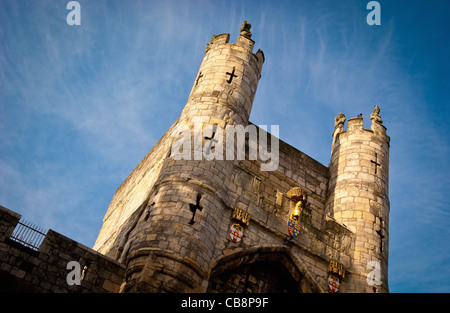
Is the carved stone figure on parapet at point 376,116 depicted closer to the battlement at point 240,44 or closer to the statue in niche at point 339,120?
the statue in niche at point 339,120

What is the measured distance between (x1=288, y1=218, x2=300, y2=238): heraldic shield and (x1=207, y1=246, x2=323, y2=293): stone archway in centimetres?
48

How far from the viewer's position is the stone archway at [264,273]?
1285 centimetres

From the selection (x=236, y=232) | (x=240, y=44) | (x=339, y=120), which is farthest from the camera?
(x=339, y=120)

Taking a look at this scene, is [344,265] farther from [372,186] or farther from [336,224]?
[372,186]

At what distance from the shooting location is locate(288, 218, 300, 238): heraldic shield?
13.9m

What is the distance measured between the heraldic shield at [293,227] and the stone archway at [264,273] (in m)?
0.48

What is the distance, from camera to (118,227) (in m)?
16.6

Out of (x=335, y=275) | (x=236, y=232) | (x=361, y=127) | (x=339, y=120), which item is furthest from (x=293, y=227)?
(x=339, y=120)

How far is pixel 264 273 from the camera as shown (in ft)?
45.1

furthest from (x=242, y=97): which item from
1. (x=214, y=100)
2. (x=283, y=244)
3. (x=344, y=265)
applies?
(x=344, y=265)

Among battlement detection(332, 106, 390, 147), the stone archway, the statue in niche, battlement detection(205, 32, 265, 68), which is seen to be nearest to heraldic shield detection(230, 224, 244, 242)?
the stone archway

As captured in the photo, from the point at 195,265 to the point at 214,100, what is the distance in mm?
5040

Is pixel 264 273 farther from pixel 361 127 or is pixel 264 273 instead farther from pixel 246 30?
pixel 246 30

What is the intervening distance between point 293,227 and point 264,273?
137 centimetres
